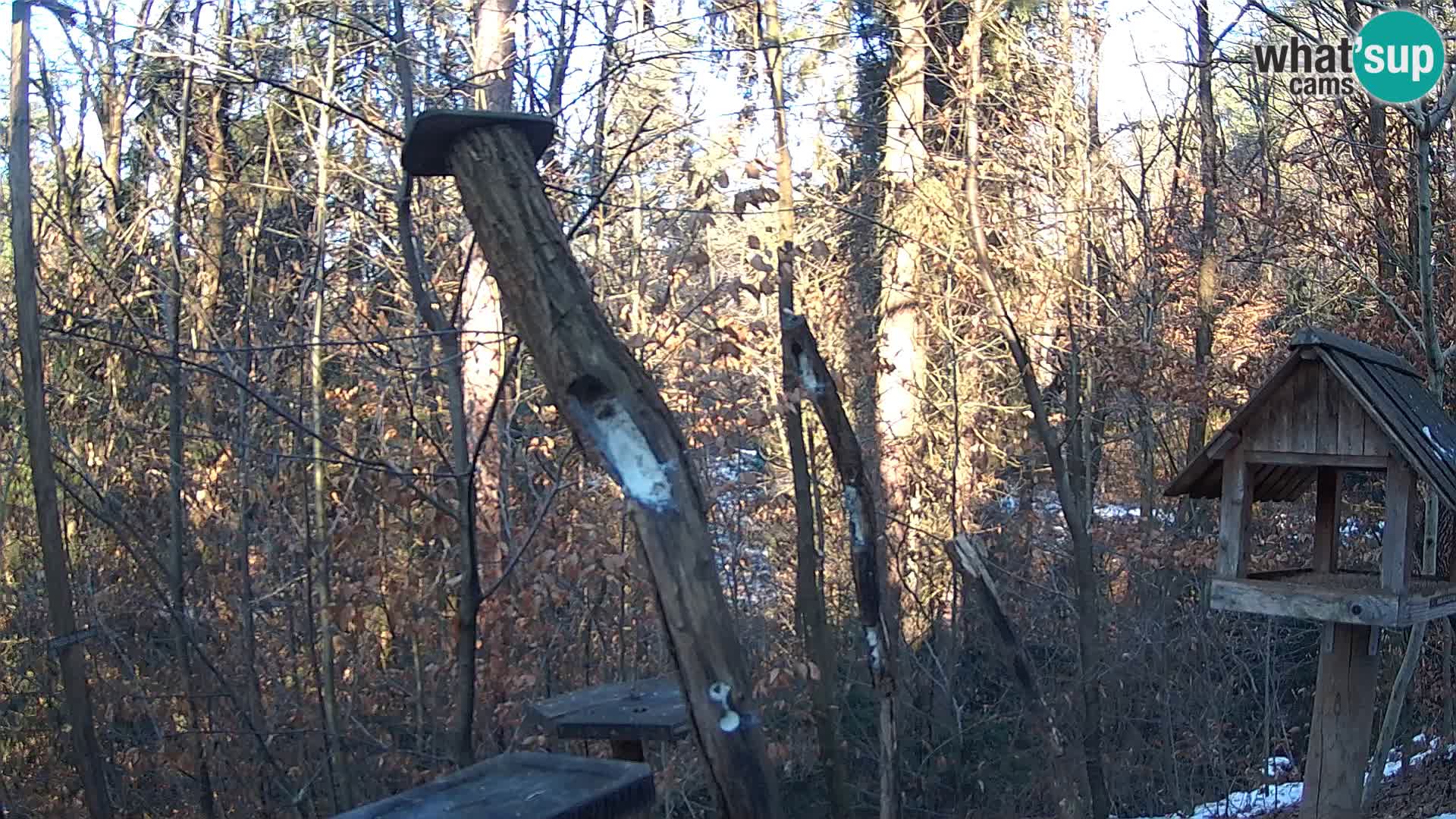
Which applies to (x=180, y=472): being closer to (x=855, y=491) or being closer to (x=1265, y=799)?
(x=855, y=491)

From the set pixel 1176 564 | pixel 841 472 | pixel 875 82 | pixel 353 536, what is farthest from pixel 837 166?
pixel 841 472

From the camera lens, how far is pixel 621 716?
13.1 ft

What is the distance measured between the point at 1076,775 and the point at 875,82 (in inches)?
244

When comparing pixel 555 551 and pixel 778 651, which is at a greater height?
pixel 555 551

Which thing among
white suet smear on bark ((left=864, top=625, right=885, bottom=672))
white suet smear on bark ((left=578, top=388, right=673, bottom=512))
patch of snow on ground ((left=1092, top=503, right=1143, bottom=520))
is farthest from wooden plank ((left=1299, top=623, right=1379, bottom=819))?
patch of snow on ground ((left=1092, top=503, right=1143, bottom=520))

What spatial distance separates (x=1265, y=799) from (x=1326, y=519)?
176 inches

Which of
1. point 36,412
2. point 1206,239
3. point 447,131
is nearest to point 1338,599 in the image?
point 447,131

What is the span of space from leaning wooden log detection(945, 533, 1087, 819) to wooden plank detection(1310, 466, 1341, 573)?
1.53 m

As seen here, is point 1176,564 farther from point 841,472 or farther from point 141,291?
point 141,291

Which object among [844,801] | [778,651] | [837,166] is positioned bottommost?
[844,801]

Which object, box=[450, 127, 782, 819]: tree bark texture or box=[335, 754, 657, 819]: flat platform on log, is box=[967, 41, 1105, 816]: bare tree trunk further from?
box=[335, 754, 657, 819]: flat platform on log

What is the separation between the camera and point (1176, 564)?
9.08 meters

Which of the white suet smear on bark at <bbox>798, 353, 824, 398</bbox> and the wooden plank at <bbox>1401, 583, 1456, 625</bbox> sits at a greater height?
the white suet smear on bark at <bbox>798, 353, 824, 398</bbox>

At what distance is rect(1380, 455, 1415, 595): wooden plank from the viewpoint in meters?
3.83
